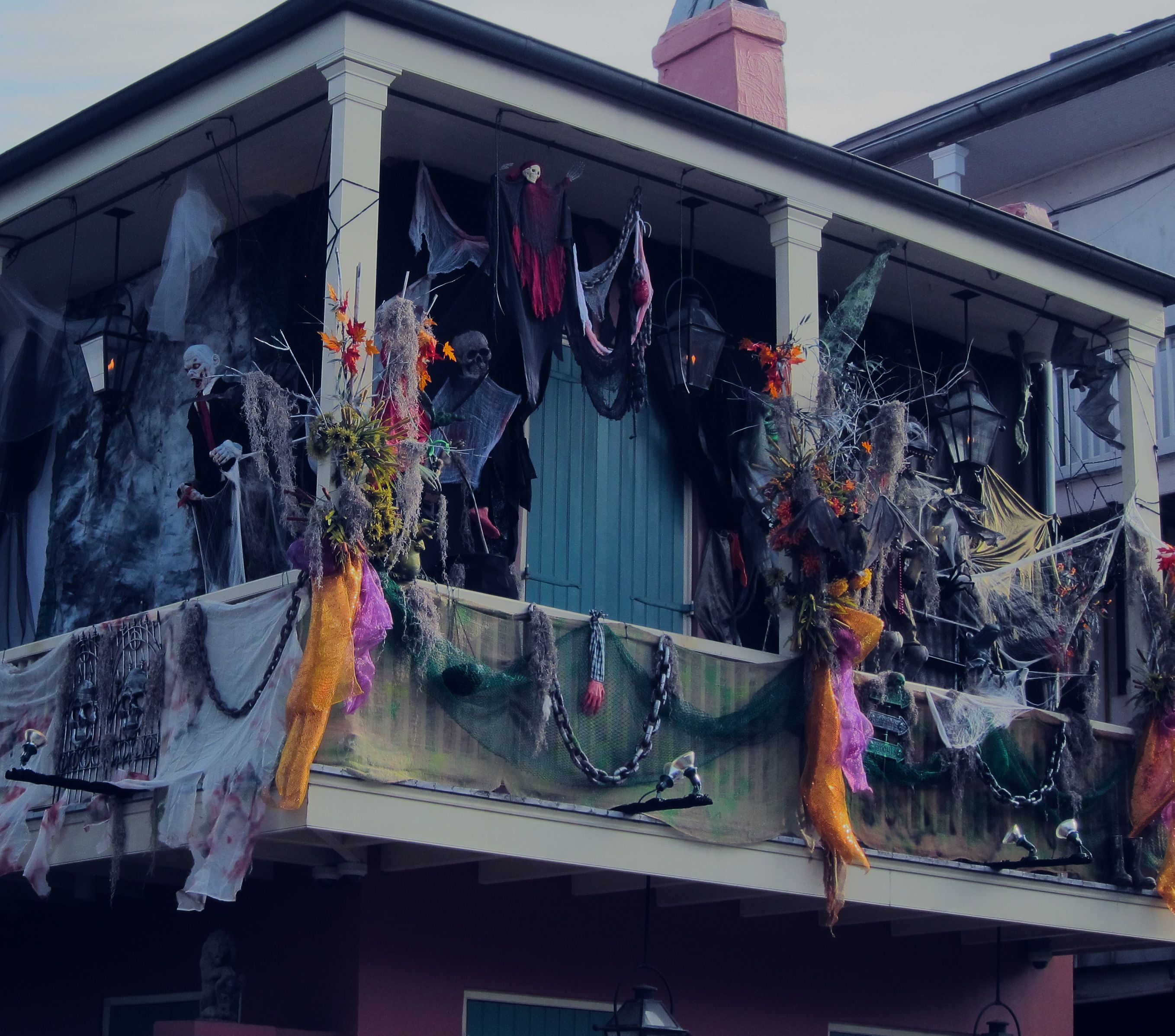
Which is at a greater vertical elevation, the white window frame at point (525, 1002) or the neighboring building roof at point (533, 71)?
the neighboring building roof at point (533, 71)

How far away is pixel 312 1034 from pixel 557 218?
4.37m

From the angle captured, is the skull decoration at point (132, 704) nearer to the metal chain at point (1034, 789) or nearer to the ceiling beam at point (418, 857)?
the ceiling beam at point (418, 857)

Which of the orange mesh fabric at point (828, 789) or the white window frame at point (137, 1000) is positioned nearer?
the orange mesh fabric at point (828, 789)

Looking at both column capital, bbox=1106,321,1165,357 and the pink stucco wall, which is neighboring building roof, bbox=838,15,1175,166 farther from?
the pink stucco wall

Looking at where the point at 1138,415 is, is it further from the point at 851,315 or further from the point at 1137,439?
the point at 851,315

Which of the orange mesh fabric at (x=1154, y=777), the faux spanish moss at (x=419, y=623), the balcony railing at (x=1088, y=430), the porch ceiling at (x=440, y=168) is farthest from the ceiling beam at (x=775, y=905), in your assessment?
the balcony railing at (x=1088, y=430)

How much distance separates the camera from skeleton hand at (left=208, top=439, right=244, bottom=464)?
34.0 ft

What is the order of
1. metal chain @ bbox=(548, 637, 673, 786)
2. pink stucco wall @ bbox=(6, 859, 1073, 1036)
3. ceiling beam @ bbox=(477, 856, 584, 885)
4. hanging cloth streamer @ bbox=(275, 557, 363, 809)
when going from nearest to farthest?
hanging cloth streamer @ bbox=(275, 557, 363, 809)
metal chain @ bbox=(548, 637, 673, 786)
ceiling beam @ bbox=(477, 856, 584, 885)
pink stucco wall @ bbox=(6, 859, 1073, 1036)

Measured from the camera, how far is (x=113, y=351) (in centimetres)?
1186

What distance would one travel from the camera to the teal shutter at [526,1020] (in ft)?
33.0

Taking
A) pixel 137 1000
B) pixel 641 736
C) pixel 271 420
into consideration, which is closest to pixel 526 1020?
pixel 641 736

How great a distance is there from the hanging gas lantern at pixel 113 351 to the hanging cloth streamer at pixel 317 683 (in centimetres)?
389

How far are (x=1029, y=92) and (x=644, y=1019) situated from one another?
10.4m

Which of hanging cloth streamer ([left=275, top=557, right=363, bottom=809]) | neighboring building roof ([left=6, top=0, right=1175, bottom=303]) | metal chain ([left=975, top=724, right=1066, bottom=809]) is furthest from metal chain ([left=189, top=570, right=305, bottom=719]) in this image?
metal chain ([left=975, top=724, right=1066, bottom=809])
